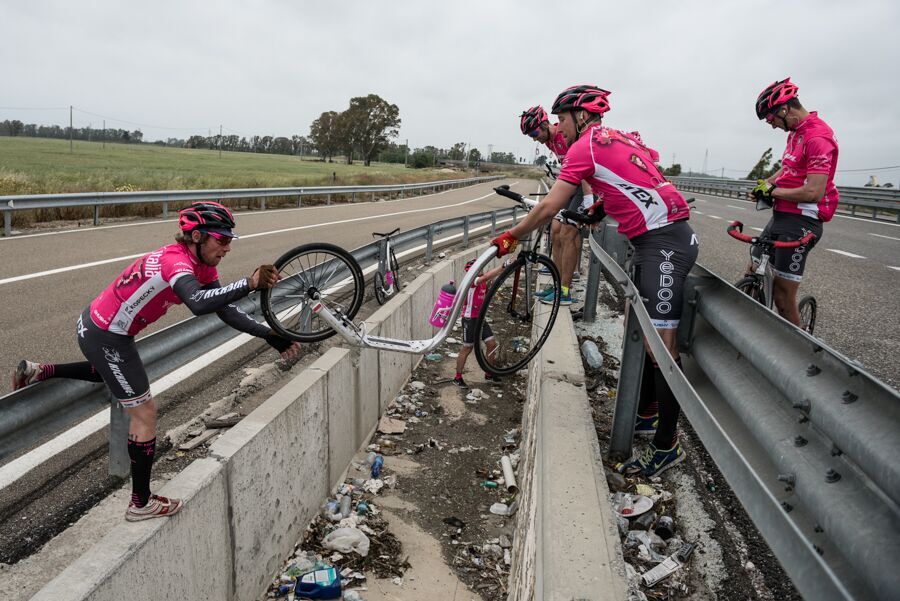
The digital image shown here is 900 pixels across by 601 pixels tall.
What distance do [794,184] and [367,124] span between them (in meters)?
119

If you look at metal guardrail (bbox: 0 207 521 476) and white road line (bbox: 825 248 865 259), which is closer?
metal guardrail (bbox: 0 207 521 476)

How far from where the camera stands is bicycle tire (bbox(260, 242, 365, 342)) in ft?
14.6

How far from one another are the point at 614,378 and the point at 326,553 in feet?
10.1

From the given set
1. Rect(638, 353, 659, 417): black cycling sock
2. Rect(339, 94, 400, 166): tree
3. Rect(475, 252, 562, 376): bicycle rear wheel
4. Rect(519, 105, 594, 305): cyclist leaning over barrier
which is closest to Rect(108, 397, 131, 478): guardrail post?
Rect(475, 252, 562, 376): bicycle rear wheel

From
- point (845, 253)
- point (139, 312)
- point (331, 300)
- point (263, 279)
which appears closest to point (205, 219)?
point (263, 279)

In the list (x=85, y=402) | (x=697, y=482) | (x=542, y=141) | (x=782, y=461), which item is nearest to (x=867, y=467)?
(x=782, y=461)

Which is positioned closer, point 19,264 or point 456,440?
point 456,440

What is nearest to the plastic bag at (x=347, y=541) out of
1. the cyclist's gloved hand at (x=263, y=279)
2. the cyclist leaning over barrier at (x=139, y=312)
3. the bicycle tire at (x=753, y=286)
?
the cyclist leaning over barrier at (x=139, y=312)

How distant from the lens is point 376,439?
18.6 feet

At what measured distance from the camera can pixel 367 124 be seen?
119 meters

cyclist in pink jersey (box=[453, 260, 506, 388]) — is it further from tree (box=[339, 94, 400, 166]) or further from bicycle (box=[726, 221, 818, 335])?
tree (box=[339, 94, 400, 166])

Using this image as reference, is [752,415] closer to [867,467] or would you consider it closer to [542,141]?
[867,467]

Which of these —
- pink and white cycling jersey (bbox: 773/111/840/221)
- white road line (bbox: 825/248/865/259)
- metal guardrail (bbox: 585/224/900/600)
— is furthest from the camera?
white road line (bbox: 825/248/865/259)

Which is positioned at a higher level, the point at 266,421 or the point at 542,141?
the point at 542,141
